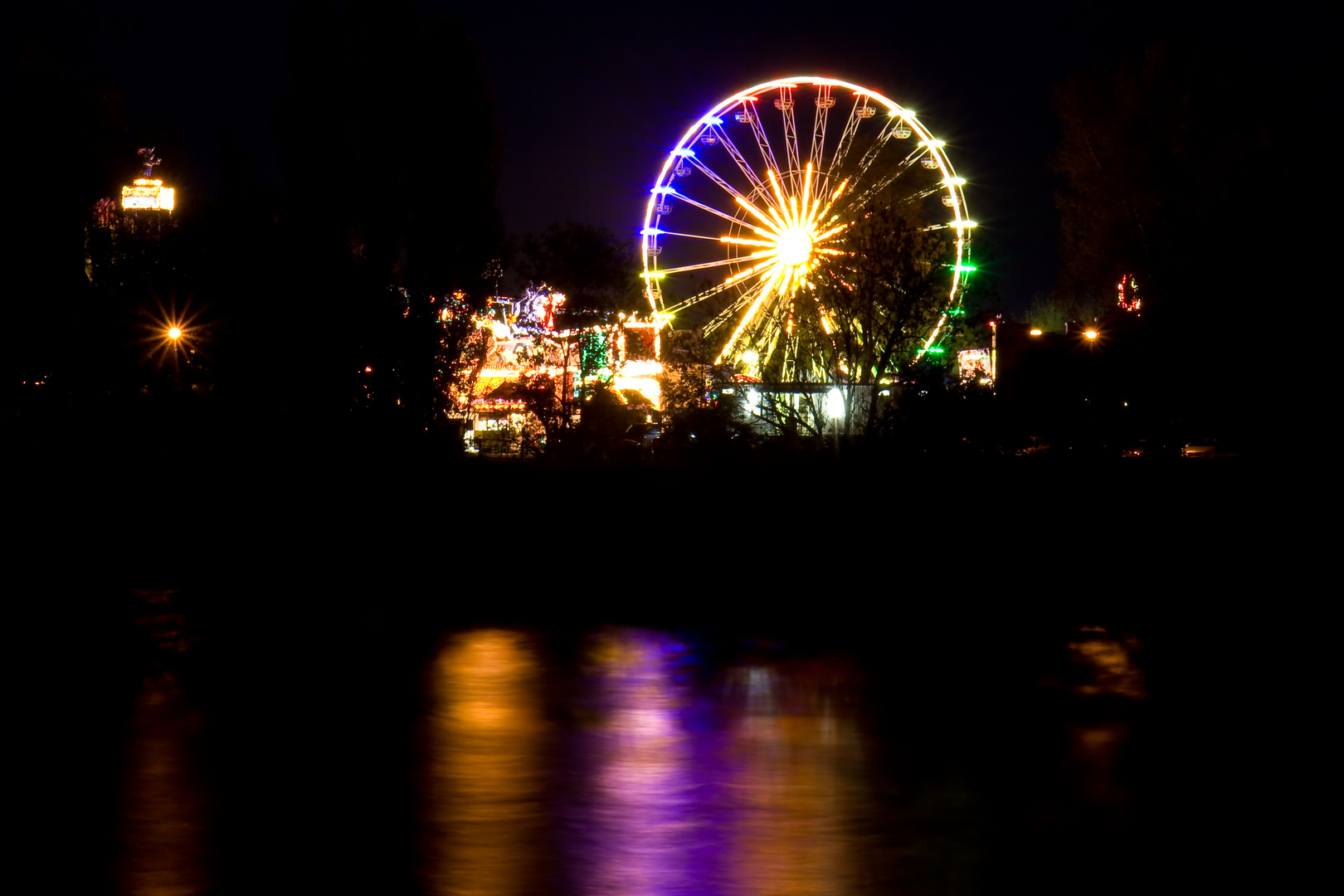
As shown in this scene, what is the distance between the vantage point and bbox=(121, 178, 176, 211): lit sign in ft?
69.4

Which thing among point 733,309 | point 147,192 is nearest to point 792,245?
point 733,309

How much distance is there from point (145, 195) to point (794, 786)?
22.7 m

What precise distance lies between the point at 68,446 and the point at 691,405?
8.80 metres

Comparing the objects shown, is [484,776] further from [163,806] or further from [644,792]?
[163,806]

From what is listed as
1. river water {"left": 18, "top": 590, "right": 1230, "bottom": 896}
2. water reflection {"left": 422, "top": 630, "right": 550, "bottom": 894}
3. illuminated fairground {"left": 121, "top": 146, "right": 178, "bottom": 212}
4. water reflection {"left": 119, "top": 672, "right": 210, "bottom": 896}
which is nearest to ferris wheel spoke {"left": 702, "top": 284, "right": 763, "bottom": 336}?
illuminated fairground {"left": 121, "top": 146, "right": 178, "bottom": 212}

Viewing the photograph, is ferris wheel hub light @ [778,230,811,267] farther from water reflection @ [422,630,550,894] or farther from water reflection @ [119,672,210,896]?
water reflection @ [119,672,210,896]

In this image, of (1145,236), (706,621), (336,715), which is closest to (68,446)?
(706,621)

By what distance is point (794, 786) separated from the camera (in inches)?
227

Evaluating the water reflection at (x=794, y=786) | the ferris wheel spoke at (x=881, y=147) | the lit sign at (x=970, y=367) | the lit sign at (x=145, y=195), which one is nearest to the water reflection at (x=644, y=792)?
the water reflection at (x=794, y=786)

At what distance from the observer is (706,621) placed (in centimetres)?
1078

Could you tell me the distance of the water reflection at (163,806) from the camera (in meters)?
4.55

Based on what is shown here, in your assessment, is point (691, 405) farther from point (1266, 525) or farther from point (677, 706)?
point (677, 706)

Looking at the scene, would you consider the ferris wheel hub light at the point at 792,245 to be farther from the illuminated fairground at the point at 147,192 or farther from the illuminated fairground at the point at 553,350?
the illuminated fairground at the point at 147,192

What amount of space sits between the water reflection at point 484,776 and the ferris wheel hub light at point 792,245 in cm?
1395
